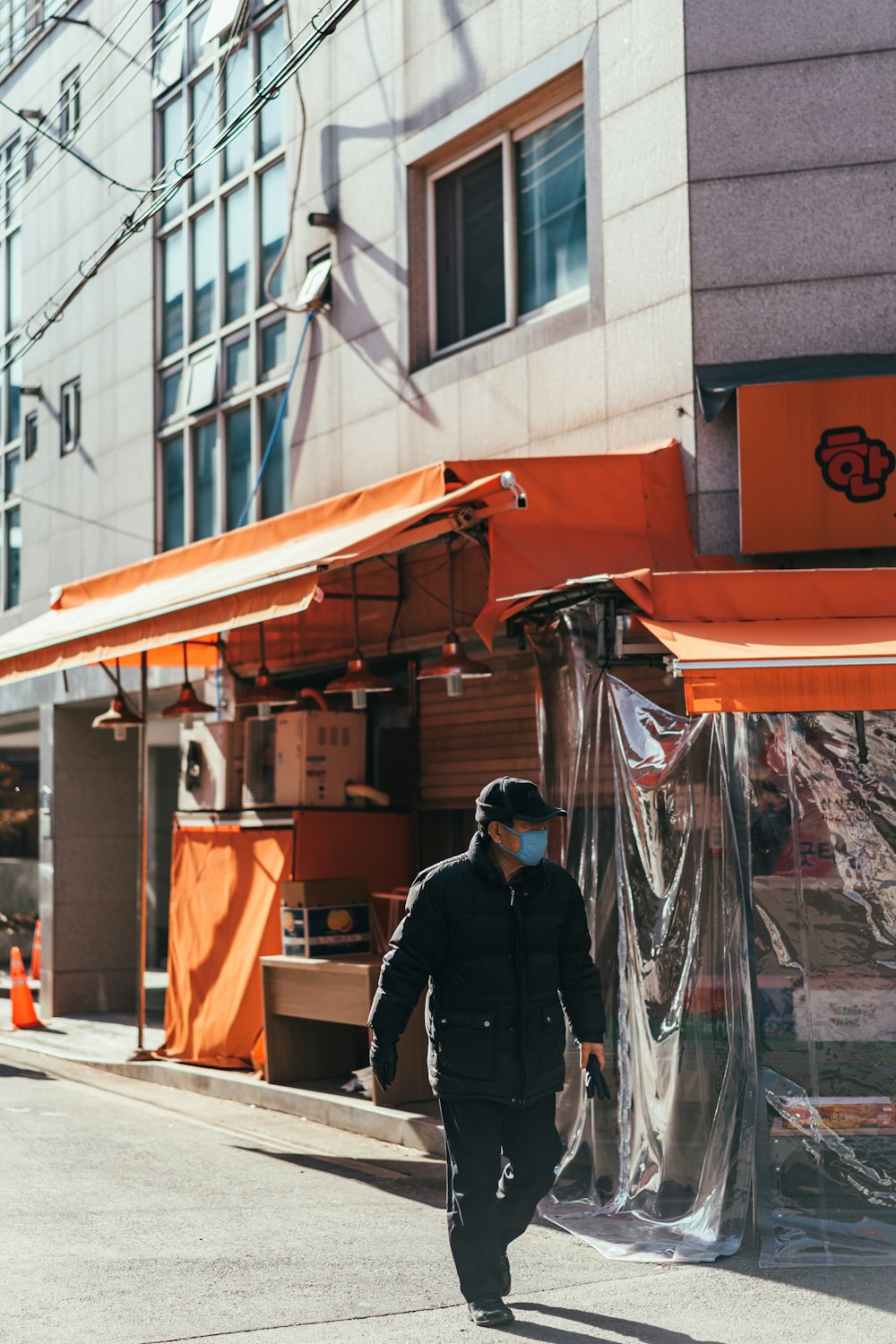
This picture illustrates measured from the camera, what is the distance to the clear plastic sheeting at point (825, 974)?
673 cm

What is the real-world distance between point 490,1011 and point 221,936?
6416mm

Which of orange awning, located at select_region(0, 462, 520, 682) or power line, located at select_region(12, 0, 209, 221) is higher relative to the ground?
power line, located at select_region(12, 0, 209, 221)

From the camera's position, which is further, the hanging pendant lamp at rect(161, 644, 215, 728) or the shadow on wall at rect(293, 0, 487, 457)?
the hanging pendant lamp at rect(161, 644, 215, 728)

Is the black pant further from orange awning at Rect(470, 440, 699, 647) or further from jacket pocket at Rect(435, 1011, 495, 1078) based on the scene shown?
orange awning at Rect(470, 440, 699, 647)

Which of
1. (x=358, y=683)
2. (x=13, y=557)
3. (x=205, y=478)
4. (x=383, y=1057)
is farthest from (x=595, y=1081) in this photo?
(x=13, y=557)

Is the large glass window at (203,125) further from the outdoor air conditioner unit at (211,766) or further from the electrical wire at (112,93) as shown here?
the outdoor air conditioner unit at (211,766)

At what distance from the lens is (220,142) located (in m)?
12.1

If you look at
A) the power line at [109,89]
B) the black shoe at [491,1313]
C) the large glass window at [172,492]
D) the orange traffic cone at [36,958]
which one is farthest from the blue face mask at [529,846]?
the orange traffic cone at [36,958]

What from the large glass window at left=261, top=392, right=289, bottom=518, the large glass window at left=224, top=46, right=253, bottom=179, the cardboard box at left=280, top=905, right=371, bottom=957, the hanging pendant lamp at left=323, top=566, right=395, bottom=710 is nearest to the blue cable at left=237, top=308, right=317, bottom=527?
the large glass window at left=261, top=392, right=289, bottom=518

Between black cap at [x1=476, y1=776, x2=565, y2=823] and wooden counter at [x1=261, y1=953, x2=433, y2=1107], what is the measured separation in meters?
4.25

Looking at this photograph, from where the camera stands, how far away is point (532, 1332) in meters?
5.68

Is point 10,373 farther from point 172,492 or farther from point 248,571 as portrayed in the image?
point 248,571

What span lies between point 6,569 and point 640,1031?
14309 mm

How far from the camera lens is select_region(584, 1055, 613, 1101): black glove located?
6.14 meters
